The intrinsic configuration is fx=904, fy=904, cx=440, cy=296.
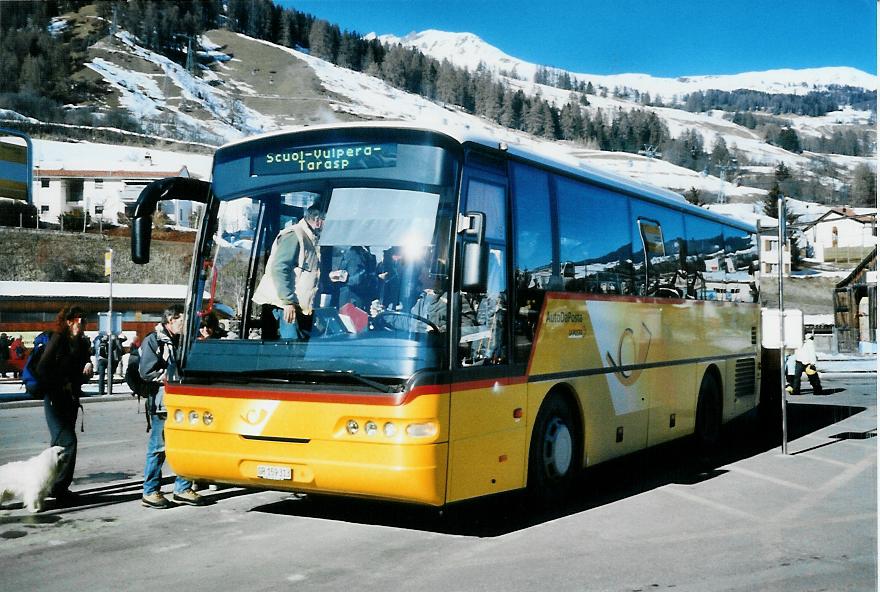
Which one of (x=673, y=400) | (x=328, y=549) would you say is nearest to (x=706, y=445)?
(x=673, y=400)

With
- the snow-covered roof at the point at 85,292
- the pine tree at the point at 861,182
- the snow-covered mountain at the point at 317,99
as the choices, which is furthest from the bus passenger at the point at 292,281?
the pine tree at the point at 861,182

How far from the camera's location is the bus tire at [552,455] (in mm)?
7738

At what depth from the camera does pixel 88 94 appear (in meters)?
34.7

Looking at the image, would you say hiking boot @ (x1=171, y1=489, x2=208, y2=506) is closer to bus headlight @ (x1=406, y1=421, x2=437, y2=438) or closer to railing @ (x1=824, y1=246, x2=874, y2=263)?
bus headlight @ (x1=406, y1=421, x2=437, y2=438)

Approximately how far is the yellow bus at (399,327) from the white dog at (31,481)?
1271 millimetres

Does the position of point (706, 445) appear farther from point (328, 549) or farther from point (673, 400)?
point (328, 549)

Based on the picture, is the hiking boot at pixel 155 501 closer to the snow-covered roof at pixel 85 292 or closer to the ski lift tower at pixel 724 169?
the snow-covered roof at pixel 85 292

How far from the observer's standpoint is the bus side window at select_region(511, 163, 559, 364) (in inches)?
297

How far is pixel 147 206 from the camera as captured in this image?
7301 millimetres

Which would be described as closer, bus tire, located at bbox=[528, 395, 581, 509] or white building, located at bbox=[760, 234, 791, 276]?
bus tire, located at bbox=[528, 395, 581, 509]

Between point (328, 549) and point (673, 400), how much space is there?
5718mm

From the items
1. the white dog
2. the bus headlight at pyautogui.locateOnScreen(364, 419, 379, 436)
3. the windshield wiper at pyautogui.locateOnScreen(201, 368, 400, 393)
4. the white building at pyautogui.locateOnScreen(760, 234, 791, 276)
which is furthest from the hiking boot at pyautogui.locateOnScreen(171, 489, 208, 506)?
the white building at pyautogui.locateOnScreen(760, 234, 791, 276)

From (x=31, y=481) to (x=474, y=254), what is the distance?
435 centimetres

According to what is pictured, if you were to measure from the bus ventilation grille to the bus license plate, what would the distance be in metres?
8.59
